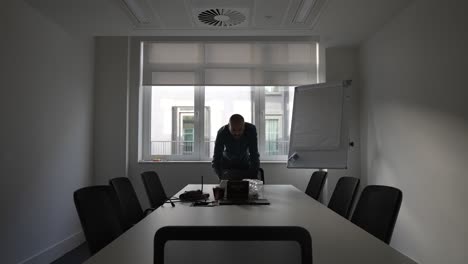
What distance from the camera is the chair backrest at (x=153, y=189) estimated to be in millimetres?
2791

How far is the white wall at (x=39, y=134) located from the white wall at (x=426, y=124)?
399 centimetres

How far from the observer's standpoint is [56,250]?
12.3 feet

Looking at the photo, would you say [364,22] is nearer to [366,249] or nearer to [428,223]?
[428,223]

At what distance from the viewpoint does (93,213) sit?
1626 millimetres

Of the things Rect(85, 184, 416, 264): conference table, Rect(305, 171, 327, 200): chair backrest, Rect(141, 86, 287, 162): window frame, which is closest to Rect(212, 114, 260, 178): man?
Rect(305, 171, 327, 200): chair backrest

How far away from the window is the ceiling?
630 millimetres

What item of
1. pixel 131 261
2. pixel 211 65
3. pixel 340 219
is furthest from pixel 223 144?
pixel 131 261

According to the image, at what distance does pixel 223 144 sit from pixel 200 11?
1.55 m

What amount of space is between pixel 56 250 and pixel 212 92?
9.95ft

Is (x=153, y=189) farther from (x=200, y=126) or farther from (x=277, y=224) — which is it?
(x=200, y=126)

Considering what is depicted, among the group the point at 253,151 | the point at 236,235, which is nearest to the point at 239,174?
the point at 253,151

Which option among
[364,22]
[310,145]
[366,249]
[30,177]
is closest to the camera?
[366,249]

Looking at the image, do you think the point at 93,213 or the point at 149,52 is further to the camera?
the point at 149,52

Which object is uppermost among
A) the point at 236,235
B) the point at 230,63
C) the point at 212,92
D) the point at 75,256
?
the point at 230,63
